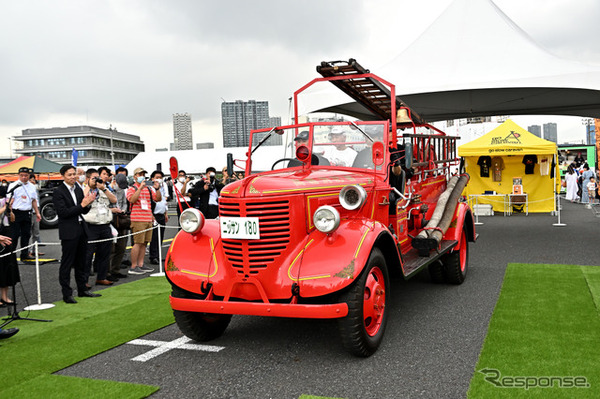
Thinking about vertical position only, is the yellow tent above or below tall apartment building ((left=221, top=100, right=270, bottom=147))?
below

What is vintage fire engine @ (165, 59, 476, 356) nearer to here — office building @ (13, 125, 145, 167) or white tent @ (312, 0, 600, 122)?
white tent @ (312, 0, 600, 122)

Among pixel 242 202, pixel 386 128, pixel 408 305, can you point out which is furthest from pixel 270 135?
pixel 408 305

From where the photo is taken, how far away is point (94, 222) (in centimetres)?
746

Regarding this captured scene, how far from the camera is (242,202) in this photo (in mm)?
4145

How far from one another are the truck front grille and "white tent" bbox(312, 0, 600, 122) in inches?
304

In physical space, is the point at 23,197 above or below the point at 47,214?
above

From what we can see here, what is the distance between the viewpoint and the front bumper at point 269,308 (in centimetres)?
378

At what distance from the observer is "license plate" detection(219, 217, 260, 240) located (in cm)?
411

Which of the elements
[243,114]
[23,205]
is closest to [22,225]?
[23,205]

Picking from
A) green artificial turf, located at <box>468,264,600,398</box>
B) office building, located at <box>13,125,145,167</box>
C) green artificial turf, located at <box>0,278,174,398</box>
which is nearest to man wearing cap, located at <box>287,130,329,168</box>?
green artificial turf, located at <box>0,278,174,398</box>

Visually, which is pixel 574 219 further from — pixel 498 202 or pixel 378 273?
pixel 378 273

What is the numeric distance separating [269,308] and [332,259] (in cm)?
63

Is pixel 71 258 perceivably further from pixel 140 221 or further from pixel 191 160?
pixel 191 160

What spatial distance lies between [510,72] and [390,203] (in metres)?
7.00
